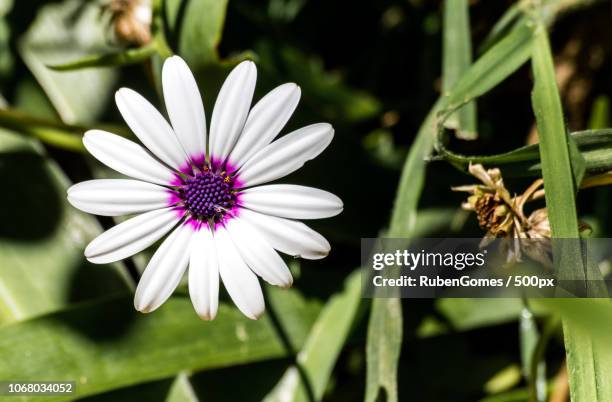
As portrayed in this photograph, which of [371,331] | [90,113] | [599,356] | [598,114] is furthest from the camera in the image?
[90,113]

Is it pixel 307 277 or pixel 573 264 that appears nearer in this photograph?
pixel 573 264

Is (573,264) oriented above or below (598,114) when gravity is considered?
below

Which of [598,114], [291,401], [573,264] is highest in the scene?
[598,114]

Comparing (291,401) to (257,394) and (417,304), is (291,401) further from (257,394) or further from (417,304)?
(417,304)

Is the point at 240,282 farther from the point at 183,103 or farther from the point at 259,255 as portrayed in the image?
the point at 183,103

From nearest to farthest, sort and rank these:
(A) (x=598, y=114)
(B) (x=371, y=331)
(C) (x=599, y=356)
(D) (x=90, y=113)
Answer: (C) (x=599, y=356), (B) (x=371, y=331), (A) (x=598, y=114), (D) (x=90, y=113)

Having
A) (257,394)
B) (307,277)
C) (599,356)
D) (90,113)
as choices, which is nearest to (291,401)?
(257,394)

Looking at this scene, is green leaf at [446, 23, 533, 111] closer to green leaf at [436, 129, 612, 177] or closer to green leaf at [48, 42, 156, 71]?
green leaf at [436, 129, 612, 177]

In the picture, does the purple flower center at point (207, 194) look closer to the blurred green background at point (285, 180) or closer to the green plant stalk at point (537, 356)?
the blurred green background at point (285, 180)
